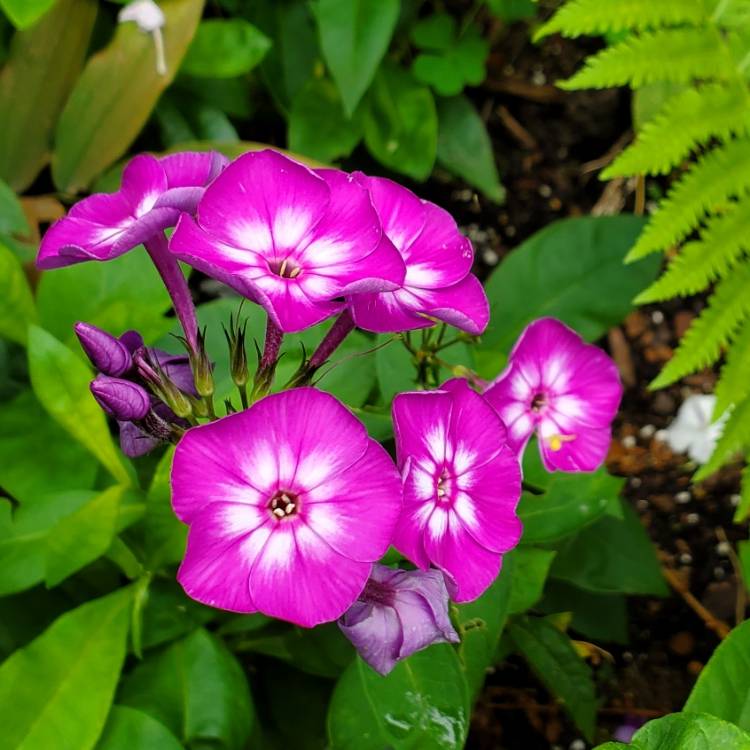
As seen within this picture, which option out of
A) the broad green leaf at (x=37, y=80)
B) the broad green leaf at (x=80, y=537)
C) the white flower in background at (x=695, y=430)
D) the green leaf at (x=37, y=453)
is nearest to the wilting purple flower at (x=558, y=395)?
the broad green leaf at (x=80, y=537)

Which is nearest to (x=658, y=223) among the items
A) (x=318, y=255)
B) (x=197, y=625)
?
(x=318, y=255)

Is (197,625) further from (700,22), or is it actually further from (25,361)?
(700,22)

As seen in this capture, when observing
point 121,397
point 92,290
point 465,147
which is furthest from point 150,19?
point 121,397

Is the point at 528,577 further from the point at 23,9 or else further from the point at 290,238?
the point at 23,9

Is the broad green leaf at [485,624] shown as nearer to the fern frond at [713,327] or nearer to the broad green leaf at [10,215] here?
the fern frond at [713,327]

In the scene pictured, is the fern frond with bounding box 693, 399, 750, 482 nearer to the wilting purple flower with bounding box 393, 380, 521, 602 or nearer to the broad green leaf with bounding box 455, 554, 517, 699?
the broad green leaf with bounding box 455, 554, 517, 699

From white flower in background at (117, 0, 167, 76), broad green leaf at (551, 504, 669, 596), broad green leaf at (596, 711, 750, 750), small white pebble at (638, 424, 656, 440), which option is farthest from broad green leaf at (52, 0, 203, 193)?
broad green leaf at (596, 711, 750, 750)
